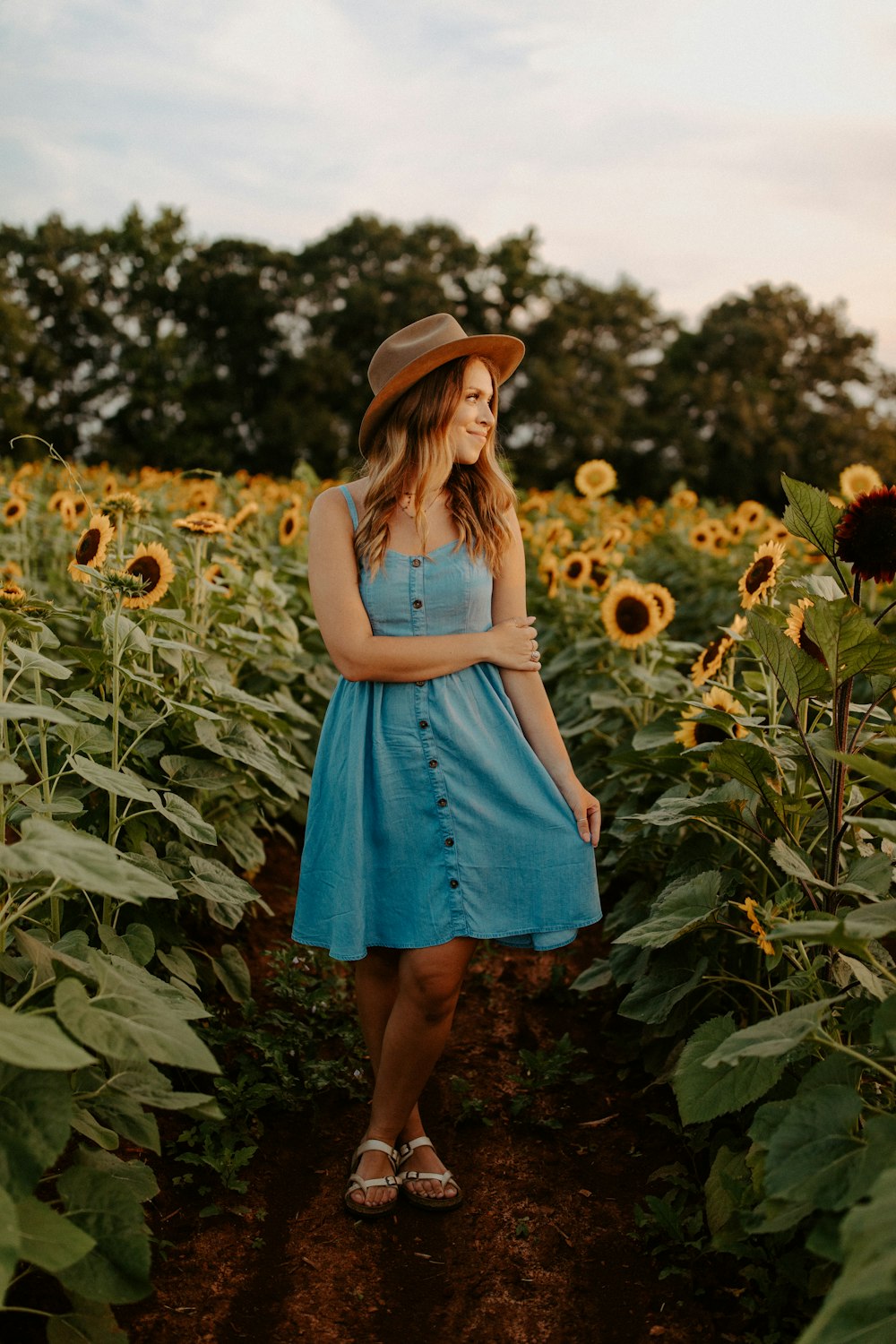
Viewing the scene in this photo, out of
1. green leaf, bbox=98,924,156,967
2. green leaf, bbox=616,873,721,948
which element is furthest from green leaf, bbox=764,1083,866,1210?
Answer: green leaf, bbox=98,924,156,967

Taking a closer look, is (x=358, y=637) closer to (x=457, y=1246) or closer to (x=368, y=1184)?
(x=368, y=1184)

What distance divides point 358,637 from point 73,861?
3.25ft

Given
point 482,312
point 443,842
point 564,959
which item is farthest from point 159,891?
point 482,312

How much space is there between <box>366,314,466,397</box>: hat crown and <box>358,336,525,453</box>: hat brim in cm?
1

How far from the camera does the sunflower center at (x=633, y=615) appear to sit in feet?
12.6

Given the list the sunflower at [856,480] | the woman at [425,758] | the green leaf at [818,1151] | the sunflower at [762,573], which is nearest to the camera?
the green leaf at [818,1151]

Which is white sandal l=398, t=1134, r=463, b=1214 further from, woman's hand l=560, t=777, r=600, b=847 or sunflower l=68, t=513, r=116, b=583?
sunflower l=68, t=513, r=116, b=583

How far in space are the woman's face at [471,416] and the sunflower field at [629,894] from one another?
Result: 2.21ft

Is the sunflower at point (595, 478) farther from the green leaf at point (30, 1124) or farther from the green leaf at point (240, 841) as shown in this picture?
the green leaf at point (30, 1124)

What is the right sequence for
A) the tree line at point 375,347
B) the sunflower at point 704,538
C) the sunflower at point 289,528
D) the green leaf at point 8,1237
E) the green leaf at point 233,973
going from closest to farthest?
the green leaf at point 8,1237 → the green leaf at point 233,973 → the sunflower at point 289,528 → the sunflower at point 704,538 → the tree line at point 375,347

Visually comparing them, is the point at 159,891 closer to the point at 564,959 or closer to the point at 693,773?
the point at 693,773

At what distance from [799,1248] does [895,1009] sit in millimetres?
696

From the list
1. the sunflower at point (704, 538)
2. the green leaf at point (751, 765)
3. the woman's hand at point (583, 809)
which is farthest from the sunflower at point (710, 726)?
the sunflower at point (704, 538)

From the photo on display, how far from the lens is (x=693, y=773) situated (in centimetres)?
281
